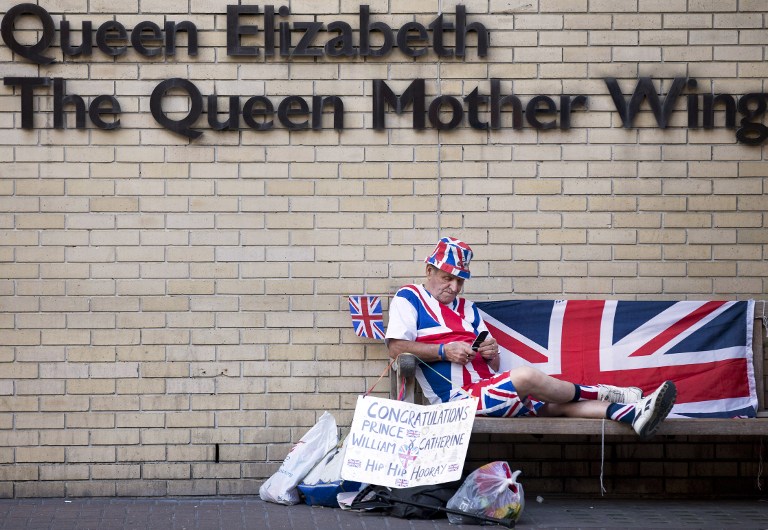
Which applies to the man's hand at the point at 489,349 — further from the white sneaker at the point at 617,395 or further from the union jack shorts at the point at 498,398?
the white sneaker at the point at 617,395

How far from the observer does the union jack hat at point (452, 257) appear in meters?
7.04

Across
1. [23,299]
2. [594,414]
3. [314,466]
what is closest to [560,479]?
[594,414]

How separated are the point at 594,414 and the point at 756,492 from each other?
64.7 inches

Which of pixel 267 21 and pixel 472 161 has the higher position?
pixel 267 21

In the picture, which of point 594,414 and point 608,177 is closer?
point 594,414

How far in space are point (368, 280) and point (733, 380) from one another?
2578 mm

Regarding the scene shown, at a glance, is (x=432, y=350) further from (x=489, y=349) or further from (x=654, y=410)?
(x=654, y=410)

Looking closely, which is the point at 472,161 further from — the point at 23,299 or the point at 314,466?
the point at 23,299

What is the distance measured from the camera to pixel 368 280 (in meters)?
7.46

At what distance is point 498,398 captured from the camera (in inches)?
265

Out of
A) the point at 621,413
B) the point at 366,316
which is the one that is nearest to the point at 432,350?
the point at 366,316

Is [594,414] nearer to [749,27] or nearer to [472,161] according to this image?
[472,161]

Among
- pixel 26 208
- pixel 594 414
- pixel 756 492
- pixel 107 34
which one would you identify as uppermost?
pixel 107 34

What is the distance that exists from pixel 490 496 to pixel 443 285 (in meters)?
1.44
